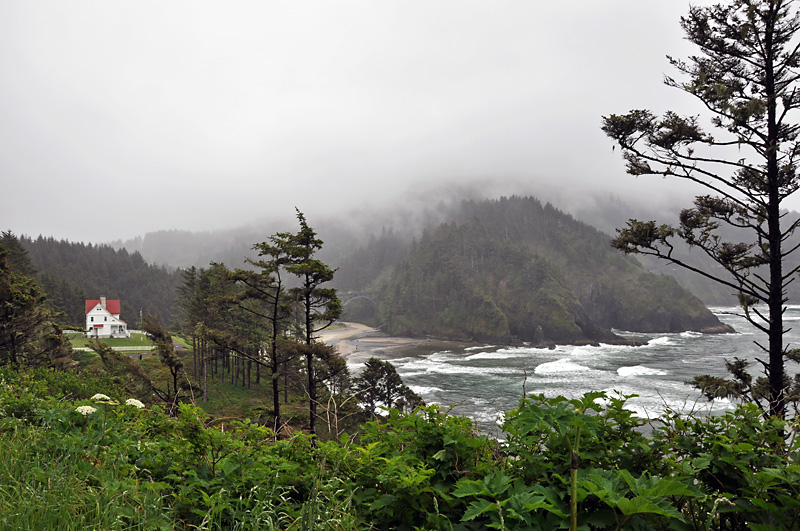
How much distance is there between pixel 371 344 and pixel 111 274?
3044 inches

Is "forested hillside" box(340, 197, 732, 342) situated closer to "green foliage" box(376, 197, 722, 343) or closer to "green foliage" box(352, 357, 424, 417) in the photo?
"green foliage" box(376, 197, 722, 343)

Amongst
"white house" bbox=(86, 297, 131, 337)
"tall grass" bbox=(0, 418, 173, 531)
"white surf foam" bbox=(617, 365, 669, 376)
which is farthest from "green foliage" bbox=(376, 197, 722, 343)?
"tall grass" bbox=(0, 418, 173, 531)

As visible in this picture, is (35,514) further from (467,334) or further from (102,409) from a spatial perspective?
(467,334)

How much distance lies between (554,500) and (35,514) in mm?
2854

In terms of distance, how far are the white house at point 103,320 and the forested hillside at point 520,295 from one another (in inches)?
2930

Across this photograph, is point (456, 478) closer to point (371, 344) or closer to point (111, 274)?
point (371, 344)

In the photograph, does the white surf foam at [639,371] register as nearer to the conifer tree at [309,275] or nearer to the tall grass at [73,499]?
the conifer tree at [309,275]

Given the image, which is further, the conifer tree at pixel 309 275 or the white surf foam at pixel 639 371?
the white surf foam at pixel 639 371

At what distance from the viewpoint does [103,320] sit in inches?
2660

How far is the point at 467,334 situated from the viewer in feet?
367

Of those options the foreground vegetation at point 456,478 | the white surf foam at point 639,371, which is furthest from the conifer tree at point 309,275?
the white surf foam at point 639,371

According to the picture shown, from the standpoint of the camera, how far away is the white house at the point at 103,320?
66.2 m

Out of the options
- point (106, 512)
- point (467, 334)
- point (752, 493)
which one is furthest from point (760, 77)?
point (467, 334)

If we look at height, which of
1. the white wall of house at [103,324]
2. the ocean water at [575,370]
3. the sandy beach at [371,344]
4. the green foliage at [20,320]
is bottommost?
the sandy beach at [371,344]
